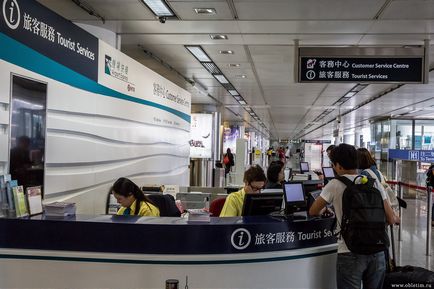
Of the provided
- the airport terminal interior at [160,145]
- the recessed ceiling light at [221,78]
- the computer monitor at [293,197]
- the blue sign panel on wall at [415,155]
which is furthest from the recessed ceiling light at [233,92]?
the computer monitor at [293,197]

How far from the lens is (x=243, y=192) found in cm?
435

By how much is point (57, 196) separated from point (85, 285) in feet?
5.44

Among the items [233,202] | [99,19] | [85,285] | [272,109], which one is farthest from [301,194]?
[272,109]

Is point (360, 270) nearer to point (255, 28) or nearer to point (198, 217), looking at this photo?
point (198, 217)

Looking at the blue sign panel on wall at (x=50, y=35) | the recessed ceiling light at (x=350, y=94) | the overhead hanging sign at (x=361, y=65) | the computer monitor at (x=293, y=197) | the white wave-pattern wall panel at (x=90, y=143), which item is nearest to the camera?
the computer monitor at (x=293, y=197)

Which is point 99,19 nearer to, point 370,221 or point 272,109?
point 370,221

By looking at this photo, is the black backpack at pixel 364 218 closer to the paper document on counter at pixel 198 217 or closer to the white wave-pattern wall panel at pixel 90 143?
the paper document on counter at pixel 198 217

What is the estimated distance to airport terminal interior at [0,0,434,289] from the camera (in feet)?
11.2

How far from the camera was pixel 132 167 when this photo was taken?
7.15 metres

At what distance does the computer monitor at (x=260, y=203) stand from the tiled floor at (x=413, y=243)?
3326 mm

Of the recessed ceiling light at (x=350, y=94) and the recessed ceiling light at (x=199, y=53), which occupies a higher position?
the recessed ceiling light at (x=199, y=53)

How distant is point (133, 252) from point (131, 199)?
3.10 feet

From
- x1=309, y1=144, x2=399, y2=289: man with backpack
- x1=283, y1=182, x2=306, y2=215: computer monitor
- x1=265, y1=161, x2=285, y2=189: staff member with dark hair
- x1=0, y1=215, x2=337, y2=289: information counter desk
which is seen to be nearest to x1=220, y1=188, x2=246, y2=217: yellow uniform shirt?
x1=283, y1=182, x2=306, y2=215: computer monitor

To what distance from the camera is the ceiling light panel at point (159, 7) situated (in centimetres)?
531
